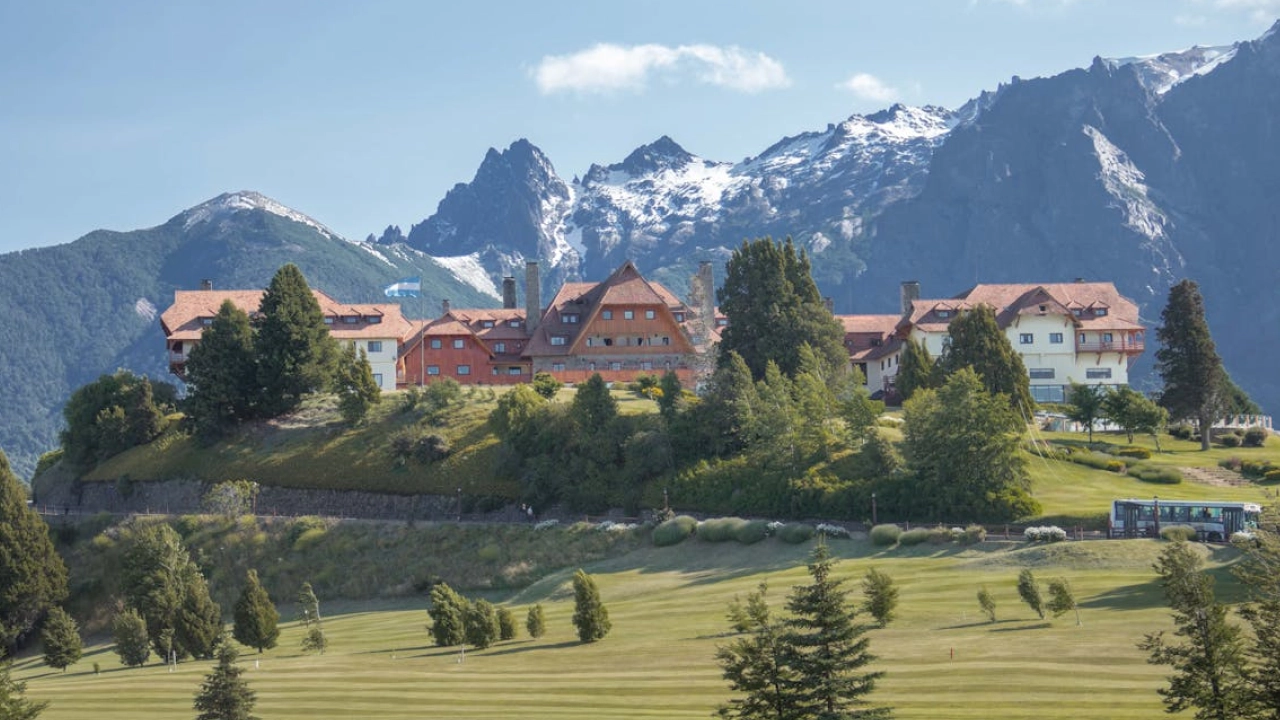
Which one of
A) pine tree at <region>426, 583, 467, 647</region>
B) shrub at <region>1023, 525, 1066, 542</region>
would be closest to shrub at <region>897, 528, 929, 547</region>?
shrub at <region>1023, 525, 1066, 542</region>

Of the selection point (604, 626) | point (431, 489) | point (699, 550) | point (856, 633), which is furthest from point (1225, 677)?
point (431, 489)

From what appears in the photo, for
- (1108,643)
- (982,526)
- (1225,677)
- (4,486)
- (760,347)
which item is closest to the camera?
(1225,677)

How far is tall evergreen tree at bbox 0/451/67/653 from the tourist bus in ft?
188

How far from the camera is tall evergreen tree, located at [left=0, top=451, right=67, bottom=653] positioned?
271ft

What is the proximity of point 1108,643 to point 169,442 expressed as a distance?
74.8m

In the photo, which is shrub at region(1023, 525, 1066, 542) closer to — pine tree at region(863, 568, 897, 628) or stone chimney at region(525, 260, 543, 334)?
pine tree at region(863, 568, 897, 628)

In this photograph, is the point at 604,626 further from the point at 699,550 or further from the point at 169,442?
the point at 169,442

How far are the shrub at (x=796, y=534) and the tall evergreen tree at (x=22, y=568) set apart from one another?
41.3m

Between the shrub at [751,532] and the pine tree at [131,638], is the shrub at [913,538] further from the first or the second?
the pine tree at [131,638]

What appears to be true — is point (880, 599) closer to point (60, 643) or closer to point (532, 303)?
point (60, 643)

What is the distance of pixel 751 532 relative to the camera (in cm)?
7569

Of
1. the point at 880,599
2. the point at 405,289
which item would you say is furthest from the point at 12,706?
the point at 405,289

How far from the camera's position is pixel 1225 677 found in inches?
1336

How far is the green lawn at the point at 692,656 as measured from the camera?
4375cm
